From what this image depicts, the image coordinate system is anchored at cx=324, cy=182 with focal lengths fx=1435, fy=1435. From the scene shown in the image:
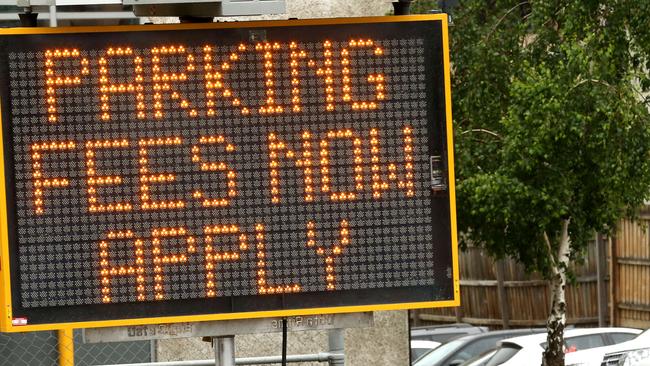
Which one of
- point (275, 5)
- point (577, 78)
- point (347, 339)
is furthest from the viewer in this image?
point (577, 78)

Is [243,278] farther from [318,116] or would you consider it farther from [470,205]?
[470,205]

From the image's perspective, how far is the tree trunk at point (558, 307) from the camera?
51.5 ft

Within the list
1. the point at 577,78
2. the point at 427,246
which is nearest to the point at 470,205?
the point at 577,78

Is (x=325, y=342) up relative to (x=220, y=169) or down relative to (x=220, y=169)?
down

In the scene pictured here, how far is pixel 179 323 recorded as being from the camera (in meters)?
6.18

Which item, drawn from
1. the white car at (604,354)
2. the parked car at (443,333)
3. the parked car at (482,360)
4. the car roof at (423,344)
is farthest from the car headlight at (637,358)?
the parked car at (443,333)

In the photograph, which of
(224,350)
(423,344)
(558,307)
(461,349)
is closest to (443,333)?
(423,344)

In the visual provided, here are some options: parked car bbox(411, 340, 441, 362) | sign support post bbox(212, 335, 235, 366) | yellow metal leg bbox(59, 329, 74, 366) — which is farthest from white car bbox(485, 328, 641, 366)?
sign support post bbox(212, 335, 235, 366)

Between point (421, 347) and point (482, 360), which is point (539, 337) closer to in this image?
point (482, 360)

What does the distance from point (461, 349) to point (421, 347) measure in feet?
7.33

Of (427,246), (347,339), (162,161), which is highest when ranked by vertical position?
(162,161)

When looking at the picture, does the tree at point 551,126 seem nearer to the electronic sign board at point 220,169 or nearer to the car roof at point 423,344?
the electronic sign board at point 220,169

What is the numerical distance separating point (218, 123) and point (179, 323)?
878mm

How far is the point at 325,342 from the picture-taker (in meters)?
9.94
